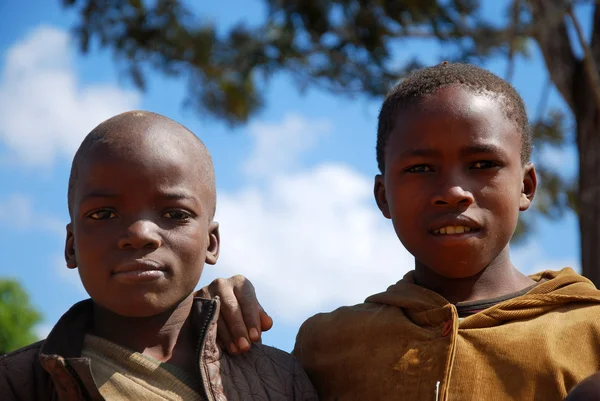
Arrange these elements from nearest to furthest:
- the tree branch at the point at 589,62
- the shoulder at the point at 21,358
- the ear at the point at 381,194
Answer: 1. the shoulder at the point at 21,358
2. the ear at the point at 381,194
3. the tree branch at the point at 589,62

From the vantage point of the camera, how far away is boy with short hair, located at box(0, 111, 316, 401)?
2.56m

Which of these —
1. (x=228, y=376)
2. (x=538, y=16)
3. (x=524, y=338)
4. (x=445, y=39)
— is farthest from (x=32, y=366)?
(x=538, y=16)

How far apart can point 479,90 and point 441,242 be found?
1.79 ft

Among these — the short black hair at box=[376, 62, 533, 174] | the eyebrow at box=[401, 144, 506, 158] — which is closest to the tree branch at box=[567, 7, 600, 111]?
the short black hair at box=[376, 62, 533, 174]

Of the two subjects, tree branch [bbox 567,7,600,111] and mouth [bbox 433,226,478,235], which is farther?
tree branch [bbox 567,7,600,111]

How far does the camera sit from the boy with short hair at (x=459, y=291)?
2.63m

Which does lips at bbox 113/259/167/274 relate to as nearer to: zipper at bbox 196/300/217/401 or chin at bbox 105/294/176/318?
chin at bbox 105/294/176/318

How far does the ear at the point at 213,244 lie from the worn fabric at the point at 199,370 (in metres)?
0.14

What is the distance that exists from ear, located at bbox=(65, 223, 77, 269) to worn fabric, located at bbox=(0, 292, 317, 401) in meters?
0.14

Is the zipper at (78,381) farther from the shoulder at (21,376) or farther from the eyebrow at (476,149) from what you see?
the eyebrow at (476,149)

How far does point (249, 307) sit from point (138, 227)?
1.83 feet

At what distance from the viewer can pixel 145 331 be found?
2742mm

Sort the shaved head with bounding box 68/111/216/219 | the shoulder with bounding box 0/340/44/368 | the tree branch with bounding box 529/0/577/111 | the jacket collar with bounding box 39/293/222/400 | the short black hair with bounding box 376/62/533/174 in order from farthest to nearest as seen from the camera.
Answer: the tree branch with bounding box 529/0/577/111 → the short black hair with bounding box 376/62/533/174 → the shaved head with bounding box 68/111/216/219 → the shoulder with bounding box 0/340/44/368 → the jacket collar with bounding box 39/293/222/400

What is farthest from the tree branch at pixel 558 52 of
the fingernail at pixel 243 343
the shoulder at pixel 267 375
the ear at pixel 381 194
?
the fingernail at pixel 243 343
